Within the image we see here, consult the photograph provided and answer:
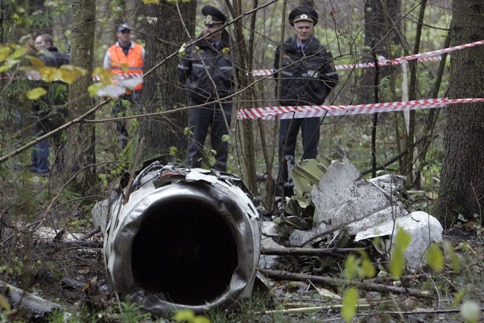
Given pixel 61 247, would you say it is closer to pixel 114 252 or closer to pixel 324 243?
pixel 114 252

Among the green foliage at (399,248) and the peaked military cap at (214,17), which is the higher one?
the peaked military cap at (214,17)

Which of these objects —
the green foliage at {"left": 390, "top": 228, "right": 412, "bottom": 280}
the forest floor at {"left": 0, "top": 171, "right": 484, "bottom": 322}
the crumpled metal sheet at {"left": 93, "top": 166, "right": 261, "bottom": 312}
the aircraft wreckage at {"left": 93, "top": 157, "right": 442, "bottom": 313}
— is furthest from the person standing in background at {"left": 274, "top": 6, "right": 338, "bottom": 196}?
the green foliage at {"left": 390, "top": 228, "right": 412, "bottom": 280}

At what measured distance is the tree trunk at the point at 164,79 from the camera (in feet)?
34.6

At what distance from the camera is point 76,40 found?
10.5 m

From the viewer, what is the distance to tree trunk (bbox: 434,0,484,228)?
812cm

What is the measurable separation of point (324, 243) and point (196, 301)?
187cm

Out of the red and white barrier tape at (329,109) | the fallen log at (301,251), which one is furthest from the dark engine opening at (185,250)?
the red and white barrier tape at (329,109)

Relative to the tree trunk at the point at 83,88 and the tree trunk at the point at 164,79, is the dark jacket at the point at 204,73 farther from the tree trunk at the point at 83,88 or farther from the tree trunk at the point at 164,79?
the tree trunk at the point at 83,88

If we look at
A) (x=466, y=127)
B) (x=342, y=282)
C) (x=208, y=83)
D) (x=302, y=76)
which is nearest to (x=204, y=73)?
(x=208, y=83)

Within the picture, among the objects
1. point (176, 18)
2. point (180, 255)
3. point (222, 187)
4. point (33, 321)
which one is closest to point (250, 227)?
point (222, 187)

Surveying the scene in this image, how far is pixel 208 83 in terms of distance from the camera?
10102 mm

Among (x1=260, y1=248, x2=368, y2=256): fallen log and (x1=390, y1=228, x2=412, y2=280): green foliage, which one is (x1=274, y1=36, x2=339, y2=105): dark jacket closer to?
(x1=260, y1=248, x2=368, y2=256): fallen log

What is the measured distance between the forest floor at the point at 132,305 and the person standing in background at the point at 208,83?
323cm

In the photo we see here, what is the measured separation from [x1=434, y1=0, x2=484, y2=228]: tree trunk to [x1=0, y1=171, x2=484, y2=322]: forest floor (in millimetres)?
1299
